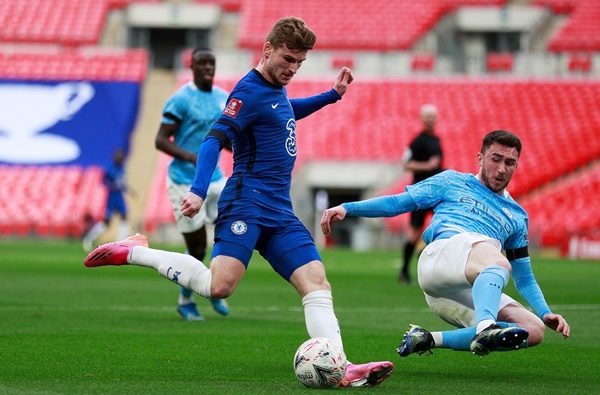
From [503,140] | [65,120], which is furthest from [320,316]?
[65,120]

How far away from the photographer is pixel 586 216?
25.0 metres

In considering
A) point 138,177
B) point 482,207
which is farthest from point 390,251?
point 482,207

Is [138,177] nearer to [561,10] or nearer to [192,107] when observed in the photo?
[561,10]

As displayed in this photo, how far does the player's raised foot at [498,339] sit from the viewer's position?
17.3ft

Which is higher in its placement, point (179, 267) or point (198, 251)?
point (179, 267)

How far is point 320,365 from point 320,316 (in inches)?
16.2

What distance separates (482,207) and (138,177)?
27.1 meters

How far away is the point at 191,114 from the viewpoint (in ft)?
31.2

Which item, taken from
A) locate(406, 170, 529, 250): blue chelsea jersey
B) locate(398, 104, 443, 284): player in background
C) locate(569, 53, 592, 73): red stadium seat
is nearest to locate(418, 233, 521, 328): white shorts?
locate(406, 170, 529, 250): blue chelsea jersey

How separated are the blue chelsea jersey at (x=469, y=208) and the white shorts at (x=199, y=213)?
3452mm

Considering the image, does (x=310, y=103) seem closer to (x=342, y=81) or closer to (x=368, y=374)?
(x=342, y=81)

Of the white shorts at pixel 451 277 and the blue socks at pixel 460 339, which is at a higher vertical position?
the white shorts at pixel 451 277

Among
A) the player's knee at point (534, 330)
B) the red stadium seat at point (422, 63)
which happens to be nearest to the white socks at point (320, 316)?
the player's knee at point (534, 330)

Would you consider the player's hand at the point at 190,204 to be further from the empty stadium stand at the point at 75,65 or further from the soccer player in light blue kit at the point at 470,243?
the empty stadium stand at the point at 75,65
